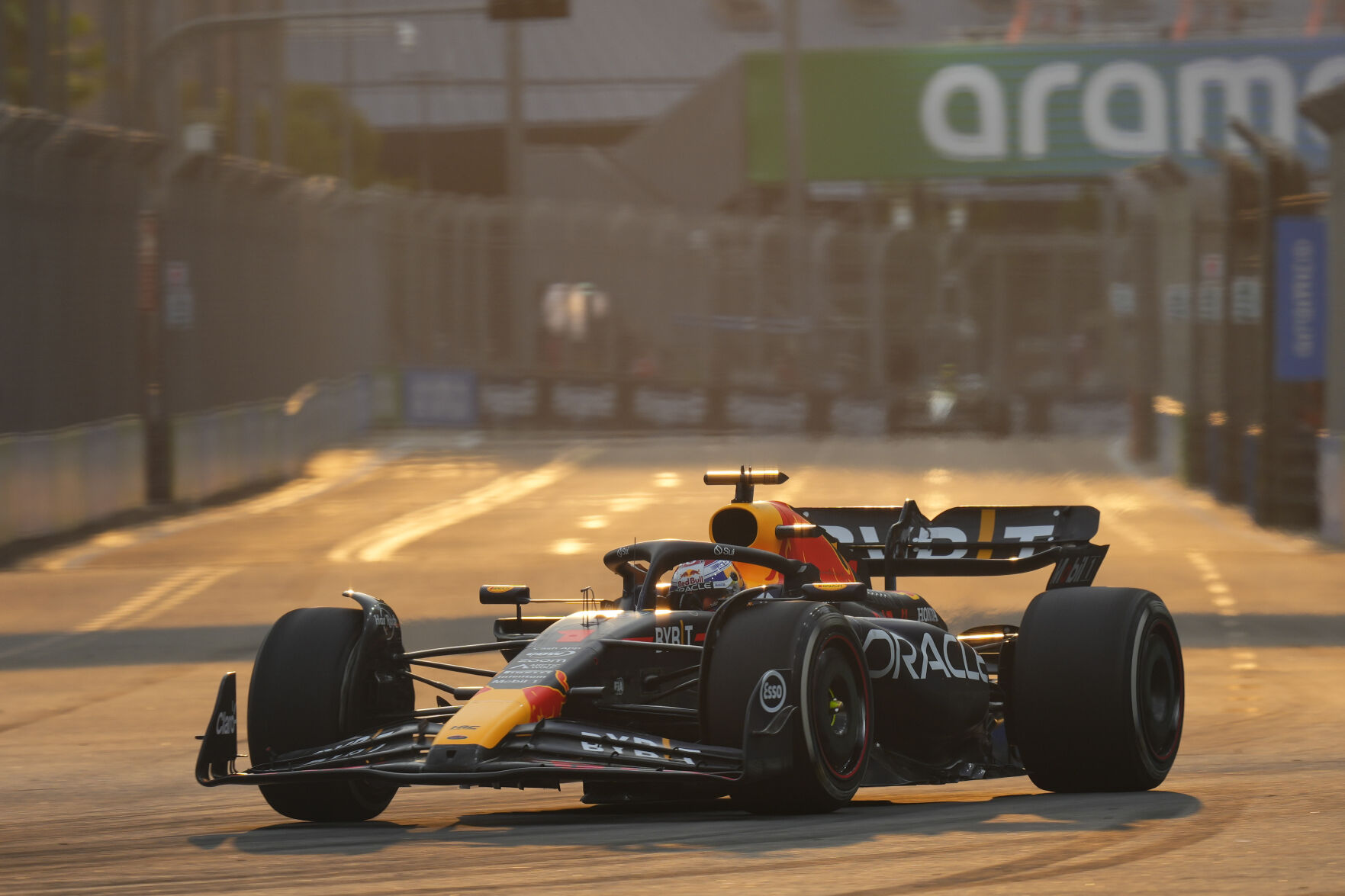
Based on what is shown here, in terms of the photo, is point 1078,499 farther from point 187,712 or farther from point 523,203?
point 523,203

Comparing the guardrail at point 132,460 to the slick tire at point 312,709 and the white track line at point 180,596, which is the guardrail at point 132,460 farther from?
the slick tire at point 312,709

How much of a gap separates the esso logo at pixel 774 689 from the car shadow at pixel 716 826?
393 millimetres

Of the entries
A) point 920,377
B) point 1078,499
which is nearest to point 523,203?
point 920,377

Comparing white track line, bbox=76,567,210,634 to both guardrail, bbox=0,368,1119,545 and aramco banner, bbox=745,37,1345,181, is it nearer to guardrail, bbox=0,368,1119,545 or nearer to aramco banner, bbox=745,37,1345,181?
guardrail, bbox=0,368,1119,545

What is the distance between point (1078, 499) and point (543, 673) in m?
18.3

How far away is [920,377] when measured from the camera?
39.9 m

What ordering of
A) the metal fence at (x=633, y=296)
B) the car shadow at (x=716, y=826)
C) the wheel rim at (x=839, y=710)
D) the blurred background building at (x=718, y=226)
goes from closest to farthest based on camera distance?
the car shadow at (x=716, y=826) → the wheel rim at (x=839, y=710) → the blurred background building at (x=718, y=226) → the metal fence at (x=633, y=296)

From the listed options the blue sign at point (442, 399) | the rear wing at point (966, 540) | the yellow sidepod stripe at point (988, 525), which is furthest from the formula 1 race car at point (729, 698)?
the blue sign at point (442, 399)

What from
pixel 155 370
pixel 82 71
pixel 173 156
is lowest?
pixel 155 370

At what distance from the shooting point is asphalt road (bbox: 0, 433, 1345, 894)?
666 cm

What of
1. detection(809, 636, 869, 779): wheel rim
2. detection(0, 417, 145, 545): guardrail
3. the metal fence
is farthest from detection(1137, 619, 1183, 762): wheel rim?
the metal fence

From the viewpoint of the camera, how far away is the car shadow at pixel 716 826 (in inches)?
281

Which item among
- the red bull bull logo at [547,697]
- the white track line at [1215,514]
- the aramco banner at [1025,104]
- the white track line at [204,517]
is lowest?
the white track line at [1215,514]

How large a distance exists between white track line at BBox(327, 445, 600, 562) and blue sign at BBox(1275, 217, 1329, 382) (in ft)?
27.8
